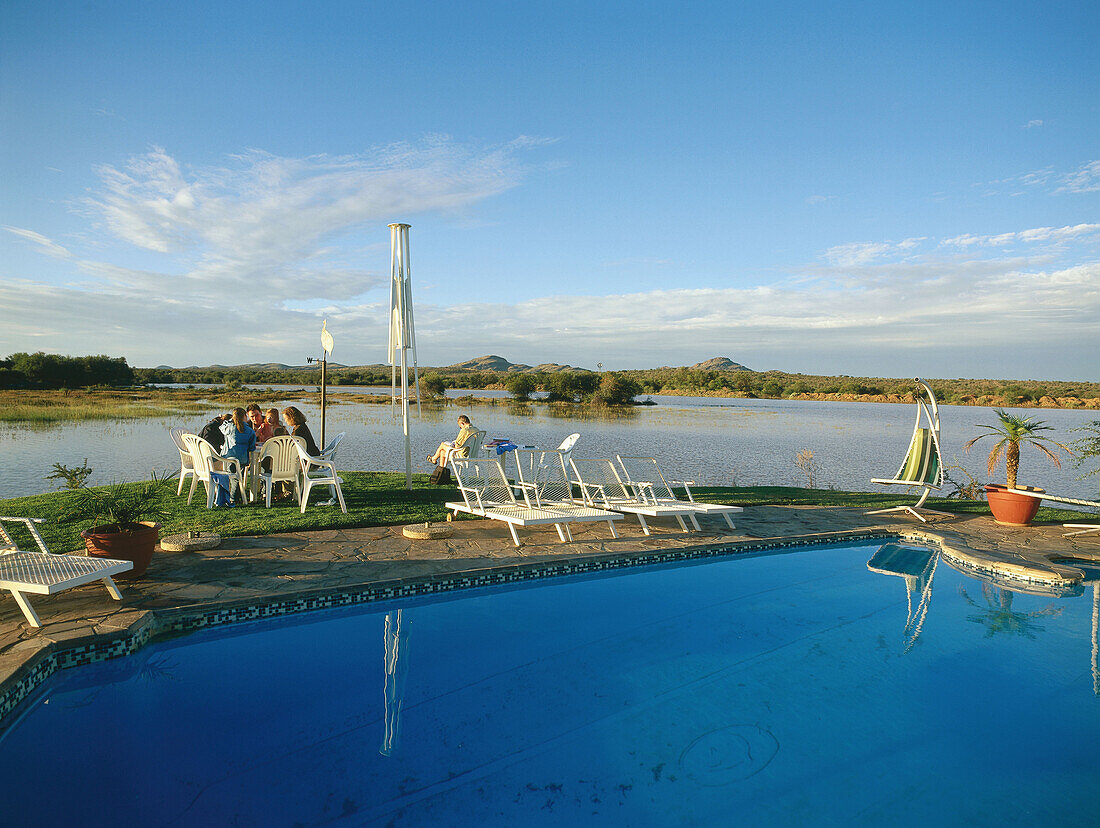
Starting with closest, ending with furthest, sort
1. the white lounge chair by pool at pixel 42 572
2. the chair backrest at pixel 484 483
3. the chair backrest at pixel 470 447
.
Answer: the white lounge chair by pool at pixel 42 572 < the chair backrest at pixel 484 483 < the chair backrest at pixel 470 447

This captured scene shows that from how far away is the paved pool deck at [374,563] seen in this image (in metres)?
3.73

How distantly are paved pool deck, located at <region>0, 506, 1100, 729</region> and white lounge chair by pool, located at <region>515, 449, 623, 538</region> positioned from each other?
30cm

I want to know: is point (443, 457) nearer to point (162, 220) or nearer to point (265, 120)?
point (265, 120)

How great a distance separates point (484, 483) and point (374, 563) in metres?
1.71

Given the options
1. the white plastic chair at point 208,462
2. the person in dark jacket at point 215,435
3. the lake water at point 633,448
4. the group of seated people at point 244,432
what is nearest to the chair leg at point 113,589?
the white plastic chair at point 208,462

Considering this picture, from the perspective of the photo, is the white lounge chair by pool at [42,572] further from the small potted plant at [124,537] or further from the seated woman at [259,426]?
the seated woman at [259,426]

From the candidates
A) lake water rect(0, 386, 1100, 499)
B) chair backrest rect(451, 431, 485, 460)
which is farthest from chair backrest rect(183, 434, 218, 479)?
lake water rect(0, 386, 1100, 499)

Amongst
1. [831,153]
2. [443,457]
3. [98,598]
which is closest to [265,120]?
[443,457]

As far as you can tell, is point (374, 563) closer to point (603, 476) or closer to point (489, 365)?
point (603, 476)

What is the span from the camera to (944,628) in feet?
16.6

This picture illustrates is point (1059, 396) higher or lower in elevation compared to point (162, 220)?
lower

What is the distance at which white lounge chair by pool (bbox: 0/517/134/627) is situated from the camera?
3.54 meters

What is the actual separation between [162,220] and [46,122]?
2.93m

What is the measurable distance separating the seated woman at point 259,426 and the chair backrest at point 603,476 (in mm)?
4495
